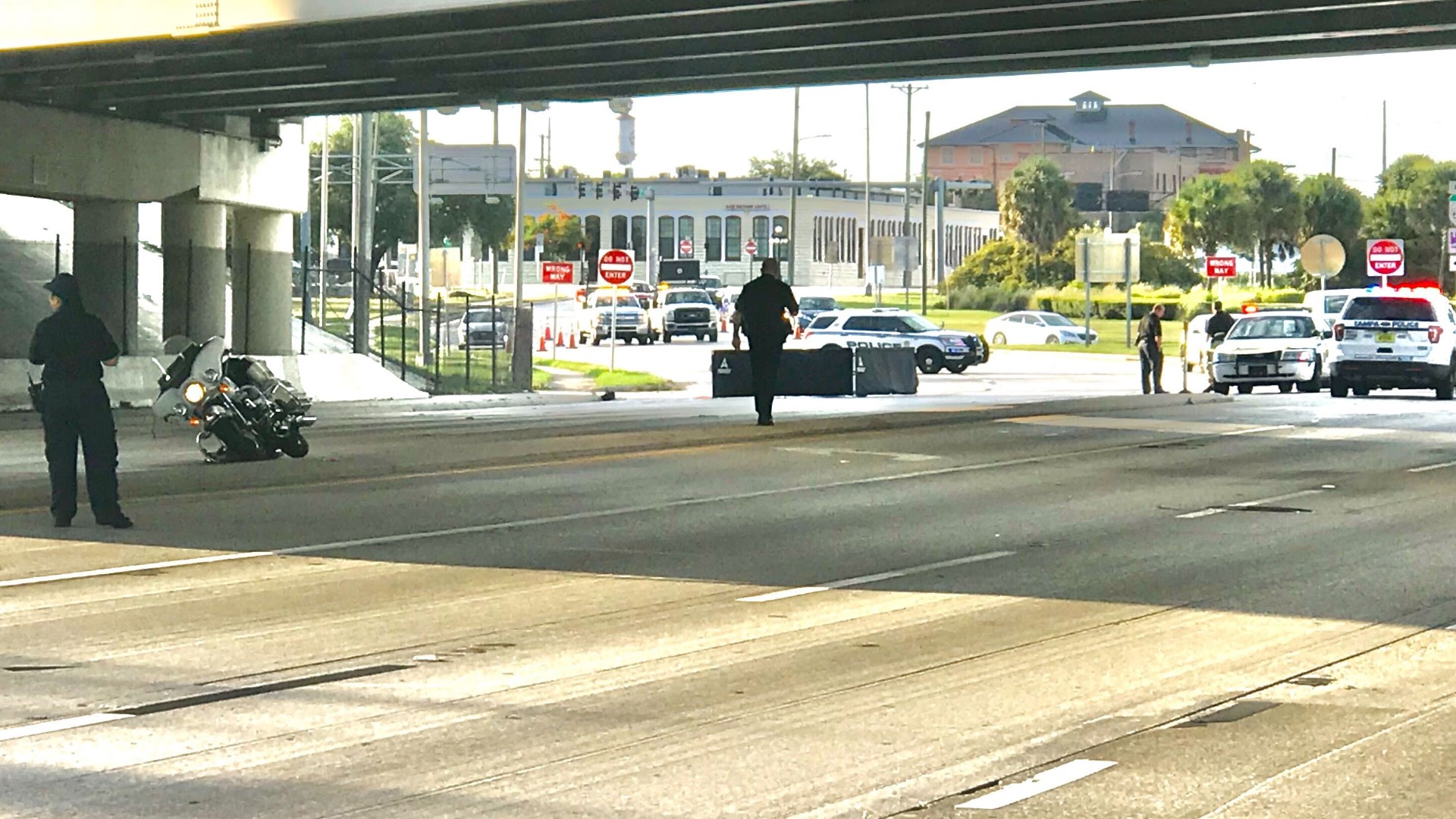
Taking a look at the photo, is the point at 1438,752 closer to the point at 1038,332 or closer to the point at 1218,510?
the point at 1218,510

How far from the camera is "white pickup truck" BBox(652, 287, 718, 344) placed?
80562mm

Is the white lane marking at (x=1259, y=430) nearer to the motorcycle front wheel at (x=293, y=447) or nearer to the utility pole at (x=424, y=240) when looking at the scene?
the motorcycle front wheel at (x=293, y=447)

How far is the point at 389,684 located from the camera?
9.27 meters

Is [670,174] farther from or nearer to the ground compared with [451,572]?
farther from the ground

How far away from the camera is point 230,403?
20.0 metres

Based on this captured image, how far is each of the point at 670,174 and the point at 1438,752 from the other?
6058 inches

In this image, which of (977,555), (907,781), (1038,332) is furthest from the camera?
(1038,332)

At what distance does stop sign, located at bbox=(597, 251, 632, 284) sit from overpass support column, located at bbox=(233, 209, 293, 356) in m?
10.6

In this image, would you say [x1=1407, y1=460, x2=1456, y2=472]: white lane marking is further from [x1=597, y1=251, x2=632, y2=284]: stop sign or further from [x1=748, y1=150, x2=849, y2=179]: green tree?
[x1=748, y1=150, x2=849, y2=179]: green tree

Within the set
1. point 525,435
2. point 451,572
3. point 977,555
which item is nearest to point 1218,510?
point 977,555

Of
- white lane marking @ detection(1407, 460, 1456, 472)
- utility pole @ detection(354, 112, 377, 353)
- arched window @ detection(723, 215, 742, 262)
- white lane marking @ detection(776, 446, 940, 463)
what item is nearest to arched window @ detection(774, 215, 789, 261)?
arched window @ detection(723, 215, 742, 262)

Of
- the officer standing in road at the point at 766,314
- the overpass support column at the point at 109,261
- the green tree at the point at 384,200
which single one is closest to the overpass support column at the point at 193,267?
the overpass support column at the point at 109,261

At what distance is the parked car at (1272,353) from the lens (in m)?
39.5

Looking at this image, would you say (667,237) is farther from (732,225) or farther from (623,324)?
(623,324)
